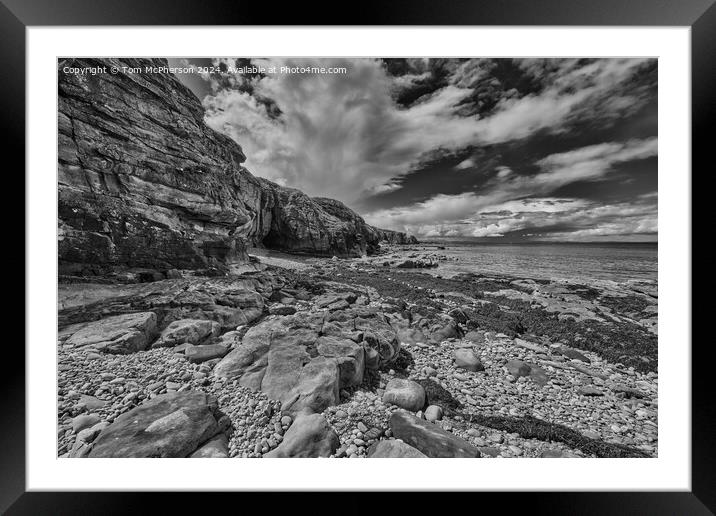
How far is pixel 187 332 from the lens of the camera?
303 centimetres

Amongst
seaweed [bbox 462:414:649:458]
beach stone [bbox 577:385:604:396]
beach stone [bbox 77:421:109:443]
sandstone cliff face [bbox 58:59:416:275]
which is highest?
sandstone cliff face [bbox 58:59:416:275]

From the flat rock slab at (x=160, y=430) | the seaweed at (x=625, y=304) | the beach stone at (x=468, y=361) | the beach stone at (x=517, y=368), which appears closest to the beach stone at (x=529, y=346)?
the beach stone at (x=517, y=368)

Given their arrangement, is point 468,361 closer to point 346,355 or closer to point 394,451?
point 394,451

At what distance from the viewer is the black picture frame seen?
1.68 meters

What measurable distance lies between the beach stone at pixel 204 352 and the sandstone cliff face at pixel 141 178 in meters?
2.60

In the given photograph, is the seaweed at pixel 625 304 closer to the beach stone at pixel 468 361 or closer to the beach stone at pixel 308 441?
the beach stone at pixel 468 361

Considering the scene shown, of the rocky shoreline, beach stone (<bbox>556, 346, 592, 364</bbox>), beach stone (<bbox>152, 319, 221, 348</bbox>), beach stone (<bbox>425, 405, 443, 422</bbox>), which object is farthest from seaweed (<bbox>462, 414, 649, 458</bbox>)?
beach stone (<bbox>152, 319, 221, 348</bbox>)

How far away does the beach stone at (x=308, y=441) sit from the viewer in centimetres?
190

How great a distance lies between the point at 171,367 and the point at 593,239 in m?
6.97

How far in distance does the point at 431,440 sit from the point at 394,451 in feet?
1.27

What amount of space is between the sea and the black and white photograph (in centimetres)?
5

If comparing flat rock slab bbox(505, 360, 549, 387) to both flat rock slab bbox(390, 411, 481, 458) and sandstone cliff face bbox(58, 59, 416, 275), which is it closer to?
flat rock slab bbox(390, 411, 481, 458)
